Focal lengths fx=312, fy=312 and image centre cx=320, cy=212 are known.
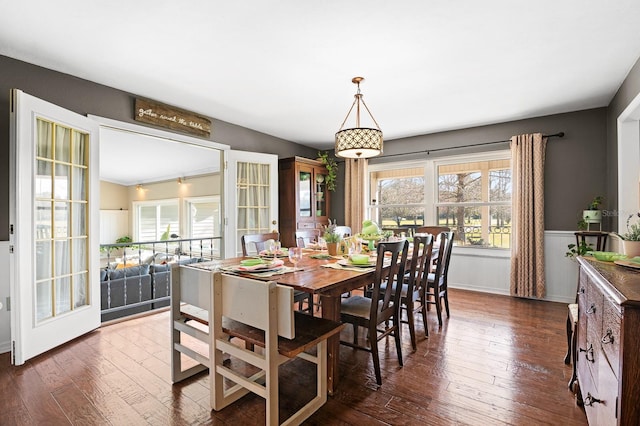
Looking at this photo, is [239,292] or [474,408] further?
[474,408]

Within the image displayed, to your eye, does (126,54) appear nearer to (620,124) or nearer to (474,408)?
(474,408)

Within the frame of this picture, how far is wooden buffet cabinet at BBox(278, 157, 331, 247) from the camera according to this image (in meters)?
4.82

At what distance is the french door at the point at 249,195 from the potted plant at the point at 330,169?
1081 mm

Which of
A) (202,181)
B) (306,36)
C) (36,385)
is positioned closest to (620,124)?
(306,36)

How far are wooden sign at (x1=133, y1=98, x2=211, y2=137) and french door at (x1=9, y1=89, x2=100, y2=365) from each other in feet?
1.61

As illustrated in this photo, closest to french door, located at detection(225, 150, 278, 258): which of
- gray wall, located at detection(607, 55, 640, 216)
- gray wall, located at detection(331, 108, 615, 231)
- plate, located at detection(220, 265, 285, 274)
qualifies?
plate, located at detection(220, 265, 285, 274)

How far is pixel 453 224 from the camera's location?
185 inches

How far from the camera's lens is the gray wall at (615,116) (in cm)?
259

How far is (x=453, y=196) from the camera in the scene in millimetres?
4688

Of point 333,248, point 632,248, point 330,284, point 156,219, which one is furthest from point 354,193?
point 156,219

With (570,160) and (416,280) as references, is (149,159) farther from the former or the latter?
(570,160)

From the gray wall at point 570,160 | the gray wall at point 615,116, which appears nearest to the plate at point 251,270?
the gray wall at point 615,116

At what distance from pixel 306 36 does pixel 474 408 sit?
102 inches

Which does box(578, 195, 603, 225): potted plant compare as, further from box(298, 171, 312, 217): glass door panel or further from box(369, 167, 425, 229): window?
box(298, 171, 312, 217): glass door panel
